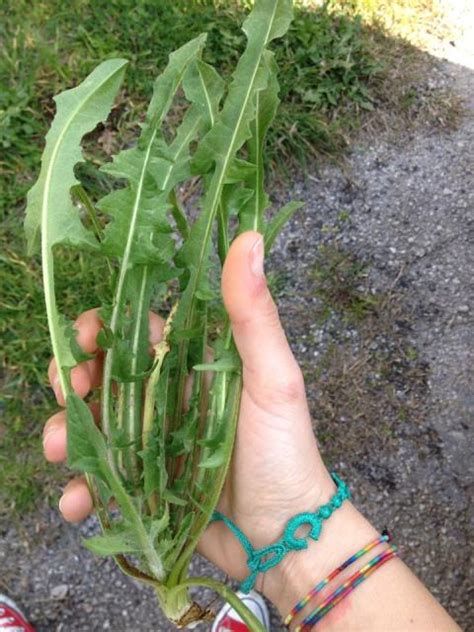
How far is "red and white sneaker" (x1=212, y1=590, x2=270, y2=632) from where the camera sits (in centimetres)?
232

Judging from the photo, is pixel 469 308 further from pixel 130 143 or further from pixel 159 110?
pixel 159 110

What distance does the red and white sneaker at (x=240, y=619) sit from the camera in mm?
2318

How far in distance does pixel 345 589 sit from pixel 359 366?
0.99m

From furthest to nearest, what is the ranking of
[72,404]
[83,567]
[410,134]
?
[410,134]
[83,567]
[72,404]

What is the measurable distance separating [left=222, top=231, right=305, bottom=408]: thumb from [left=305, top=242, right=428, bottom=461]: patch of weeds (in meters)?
0.83

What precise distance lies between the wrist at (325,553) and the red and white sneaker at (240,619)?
2.11 feet

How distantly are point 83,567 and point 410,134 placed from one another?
1.96 m

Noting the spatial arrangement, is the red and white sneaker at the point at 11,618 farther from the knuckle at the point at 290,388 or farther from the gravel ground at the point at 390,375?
the knuckle at the point at 290,388

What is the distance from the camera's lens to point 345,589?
1.61m

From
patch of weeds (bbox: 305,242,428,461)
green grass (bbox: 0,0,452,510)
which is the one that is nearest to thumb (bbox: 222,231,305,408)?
patch of weeds (bbox: 305,242,428,461)

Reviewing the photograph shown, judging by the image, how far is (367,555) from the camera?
5.43 ft

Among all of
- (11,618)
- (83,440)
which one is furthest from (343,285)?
(11,618)

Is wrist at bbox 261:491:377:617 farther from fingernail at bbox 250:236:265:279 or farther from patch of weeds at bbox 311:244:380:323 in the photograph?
patch of weeds at bbox 311:244:380:323

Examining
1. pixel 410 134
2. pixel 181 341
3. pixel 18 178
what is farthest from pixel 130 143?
pixel 181 341
